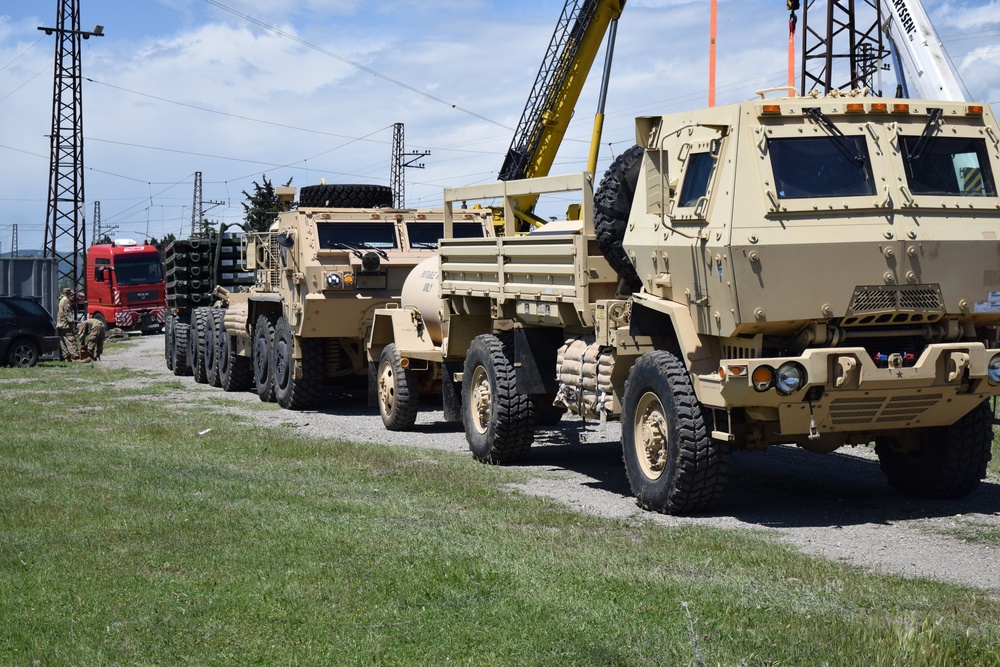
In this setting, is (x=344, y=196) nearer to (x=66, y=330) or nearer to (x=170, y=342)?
(x=170, y=342)

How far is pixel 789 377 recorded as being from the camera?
8555mm

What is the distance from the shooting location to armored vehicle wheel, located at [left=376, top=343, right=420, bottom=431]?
15.2 m

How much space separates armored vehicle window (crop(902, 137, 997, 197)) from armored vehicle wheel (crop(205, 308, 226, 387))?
15.1 metres

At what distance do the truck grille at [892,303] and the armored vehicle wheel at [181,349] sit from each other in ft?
60.1

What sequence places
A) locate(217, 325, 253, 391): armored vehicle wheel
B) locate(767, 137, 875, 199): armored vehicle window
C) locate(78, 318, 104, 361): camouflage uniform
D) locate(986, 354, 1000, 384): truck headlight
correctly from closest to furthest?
locate(767, 137, 875, 199): armored vehicle window
locate(986, 354, 1000, 384): truck headlight
locate(217, 325, 253, 391): armored vehicle wheel
locate(78, 318, 104, 361): camouflage uniform

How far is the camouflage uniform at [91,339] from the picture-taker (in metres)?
29.6

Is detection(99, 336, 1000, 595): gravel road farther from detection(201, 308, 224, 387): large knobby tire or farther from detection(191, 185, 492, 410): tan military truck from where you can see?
detection(201, 308, 224, 387): large knobby tire

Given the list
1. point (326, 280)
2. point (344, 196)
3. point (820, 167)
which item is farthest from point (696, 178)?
point (344, 196)

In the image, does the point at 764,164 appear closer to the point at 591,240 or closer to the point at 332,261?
the point at 591,240

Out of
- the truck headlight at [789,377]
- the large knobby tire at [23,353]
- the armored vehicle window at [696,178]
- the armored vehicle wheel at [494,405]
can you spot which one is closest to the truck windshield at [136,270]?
the large knobby tire at [23,353]

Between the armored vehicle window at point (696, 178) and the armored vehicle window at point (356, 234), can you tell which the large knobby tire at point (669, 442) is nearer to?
the armored vehicle window at point (696, 178)

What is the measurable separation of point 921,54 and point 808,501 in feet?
34.0

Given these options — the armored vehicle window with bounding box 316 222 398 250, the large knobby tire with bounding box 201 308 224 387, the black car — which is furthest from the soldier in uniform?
the armored vehicle window with bounding box 316 222 398 250

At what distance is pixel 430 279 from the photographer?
15.0 meters
